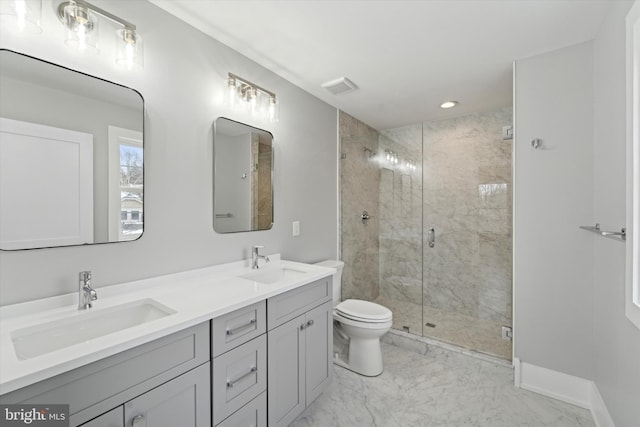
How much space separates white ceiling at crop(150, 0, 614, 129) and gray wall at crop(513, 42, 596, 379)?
226 mm

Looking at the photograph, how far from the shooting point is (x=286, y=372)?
5.20 ft

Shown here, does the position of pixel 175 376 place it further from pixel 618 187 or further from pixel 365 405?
pixel 618 187

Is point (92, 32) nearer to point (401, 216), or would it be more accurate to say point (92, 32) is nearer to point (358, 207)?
point (358, 207)

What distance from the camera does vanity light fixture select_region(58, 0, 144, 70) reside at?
1.21 meters

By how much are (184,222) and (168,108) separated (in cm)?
63

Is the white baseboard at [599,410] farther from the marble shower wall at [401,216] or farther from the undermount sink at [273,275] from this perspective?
the undermount sink at [273,275]

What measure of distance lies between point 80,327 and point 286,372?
976mm

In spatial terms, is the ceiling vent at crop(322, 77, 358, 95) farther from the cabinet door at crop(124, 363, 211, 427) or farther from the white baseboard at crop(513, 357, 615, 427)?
the white baseboard at crop(513, 357, 615, 427)

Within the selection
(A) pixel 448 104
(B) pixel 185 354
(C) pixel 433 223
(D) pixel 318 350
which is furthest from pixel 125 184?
(C) pixel 433 223

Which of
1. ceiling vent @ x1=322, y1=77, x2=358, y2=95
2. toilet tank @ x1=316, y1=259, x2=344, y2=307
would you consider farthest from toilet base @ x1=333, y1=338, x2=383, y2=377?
ceiling vent @ x1=322, y1=77, x2=358, y2=95

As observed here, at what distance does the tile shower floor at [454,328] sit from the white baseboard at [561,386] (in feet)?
1.15

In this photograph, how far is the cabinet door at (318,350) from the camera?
1.75m

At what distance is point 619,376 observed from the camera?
4.79 ft

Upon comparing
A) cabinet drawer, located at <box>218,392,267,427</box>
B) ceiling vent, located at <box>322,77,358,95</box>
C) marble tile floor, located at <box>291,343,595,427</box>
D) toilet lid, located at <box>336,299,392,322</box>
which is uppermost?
ceiling vent, located at <box>322,77,358,95</box>
